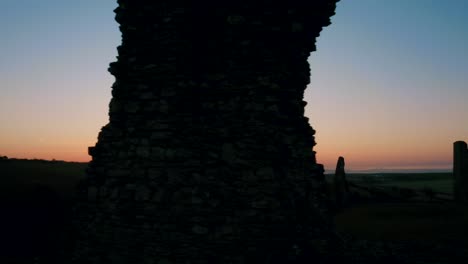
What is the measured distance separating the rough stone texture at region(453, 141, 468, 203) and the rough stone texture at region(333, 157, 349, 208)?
4.76m

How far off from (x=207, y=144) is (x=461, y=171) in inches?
656

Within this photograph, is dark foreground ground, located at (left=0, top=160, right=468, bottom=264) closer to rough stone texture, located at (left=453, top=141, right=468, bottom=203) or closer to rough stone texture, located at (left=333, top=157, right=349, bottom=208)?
rough stone texture, located at (left=333, top=157, right=349, bottom=208)

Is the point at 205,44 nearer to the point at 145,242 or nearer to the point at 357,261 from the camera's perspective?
the point at 145,242

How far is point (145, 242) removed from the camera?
641 cm

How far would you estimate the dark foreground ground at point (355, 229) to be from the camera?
8953 millimetres

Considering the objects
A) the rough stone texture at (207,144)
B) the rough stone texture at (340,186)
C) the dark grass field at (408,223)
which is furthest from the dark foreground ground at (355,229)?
the rough stone texture at (207,144)

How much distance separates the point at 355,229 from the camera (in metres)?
12.8

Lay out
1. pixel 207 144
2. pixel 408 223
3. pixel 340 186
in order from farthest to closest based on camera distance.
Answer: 1. pixel 340 186
2. pixel 408 223
3. pixel 207 144

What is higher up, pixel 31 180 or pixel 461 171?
pixel 461 171

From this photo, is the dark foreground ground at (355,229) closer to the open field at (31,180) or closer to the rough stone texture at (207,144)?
the open field at (31,180)

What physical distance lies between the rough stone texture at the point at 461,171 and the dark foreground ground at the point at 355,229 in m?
1.58

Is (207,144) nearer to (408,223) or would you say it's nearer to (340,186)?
(408,223)

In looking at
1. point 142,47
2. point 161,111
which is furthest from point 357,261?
point 142,47

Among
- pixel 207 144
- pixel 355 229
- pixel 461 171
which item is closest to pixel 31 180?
pixel 355 229
